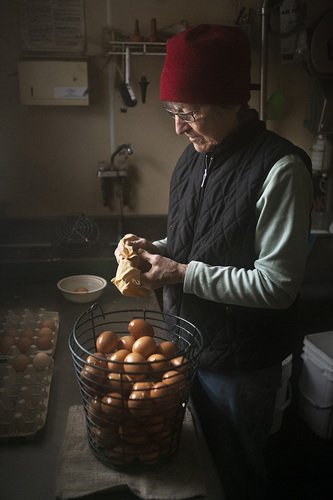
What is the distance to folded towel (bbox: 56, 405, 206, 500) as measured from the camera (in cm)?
79

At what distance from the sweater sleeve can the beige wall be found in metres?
1.76

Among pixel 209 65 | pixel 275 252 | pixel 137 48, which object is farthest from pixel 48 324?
pixel 137 48

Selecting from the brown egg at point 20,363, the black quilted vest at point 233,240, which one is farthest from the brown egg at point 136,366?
the brown egg at point 20,363

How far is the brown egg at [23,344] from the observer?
4.17 ft

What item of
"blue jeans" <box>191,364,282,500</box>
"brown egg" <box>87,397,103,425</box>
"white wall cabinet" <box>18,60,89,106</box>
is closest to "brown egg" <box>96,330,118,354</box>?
"brown egg" <box>87,397,103,425</box>

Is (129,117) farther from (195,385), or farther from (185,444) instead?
(185,444)

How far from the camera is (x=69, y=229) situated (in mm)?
2342

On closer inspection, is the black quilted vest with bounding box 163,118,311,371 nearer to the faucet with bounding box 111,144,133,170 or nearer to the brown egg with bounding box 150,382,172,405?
the brown egg with bounding box 150,382,172,405

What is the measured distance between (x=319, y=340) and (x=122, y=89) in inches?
69.0

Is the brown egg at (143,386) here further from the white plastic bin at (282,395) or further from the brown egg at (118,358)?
the white plastic bin at (282,395)

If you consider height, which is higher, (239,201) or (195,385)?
(239,201)

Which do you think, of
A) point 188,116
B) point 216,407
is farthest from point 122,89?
point 216,407

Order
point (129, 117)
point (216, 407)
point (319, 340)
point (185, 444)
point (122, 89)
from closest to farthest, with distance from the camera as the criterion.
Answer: point (185, 444) < point (216, 407) < point (319, 340) < point (122, 89) < point (129, 117)

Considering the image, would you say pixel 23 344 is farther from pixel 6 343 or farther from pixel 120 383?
pixel 120 383
